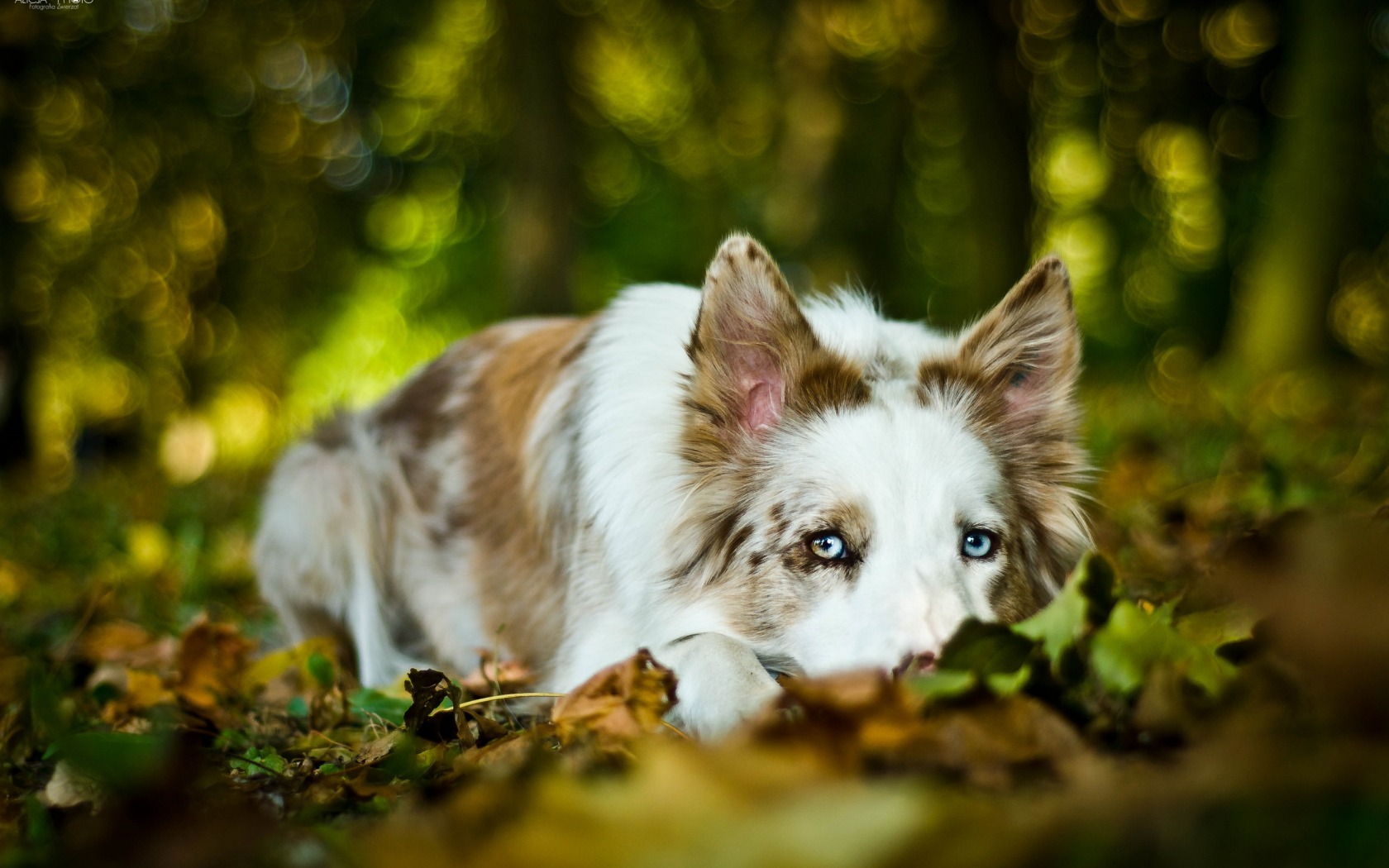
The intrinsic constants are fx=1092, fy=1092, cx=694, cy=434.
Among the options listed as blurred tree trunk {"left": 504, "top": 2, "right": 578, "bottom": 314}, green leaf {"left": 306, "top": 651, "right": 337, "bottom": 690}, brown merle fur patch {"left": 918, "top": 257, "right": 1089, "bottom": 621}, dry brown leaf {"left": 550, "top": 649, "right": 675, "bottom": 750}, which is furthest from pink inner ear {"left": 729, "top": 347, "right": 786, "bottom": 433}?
blurred tree trunk {"left": 504, "top": 2, "right": 578, "bottom": 314}

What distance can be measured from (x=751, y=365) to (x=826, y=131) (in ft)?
39.1

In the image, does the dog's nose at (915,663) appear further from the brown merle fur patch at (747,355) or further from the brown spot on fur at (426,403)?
the brown spot on fur at (426,403)

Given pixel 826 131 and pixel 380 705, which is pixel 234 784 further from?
pixel 826 131

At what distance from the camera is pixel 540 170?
1059 centimetres

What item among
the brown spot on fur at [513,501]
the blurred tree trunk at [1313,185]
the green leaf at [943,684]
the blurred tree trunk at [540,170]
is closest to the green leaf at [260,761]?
the brown spot on fur at [513,501]

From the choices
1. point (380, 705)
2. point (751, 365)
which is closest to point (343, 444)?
point (380, 705)

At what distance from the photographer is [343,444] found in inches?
184

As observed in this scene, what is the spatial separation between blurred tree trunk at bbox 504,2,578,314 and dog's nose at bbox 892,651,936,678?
8.34 m

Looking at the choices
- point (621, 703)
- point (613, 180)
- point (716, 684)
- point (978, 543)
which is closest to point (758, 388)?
point (978, 543)

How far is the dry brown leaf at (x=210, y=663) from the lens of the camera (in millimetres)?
3338

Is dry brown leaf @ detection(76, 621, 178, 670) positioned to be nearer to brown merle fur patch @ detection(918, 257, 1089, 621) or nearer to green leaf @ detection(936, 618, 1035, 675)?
brown merle fur patch @ detection(918, 257, 1089, 621)

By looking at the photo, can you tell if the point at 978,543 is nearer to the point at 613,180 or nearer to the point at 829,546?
the point at 829,546

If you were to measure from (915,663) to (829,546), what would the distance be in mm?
644

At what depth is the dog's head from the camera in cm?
269
